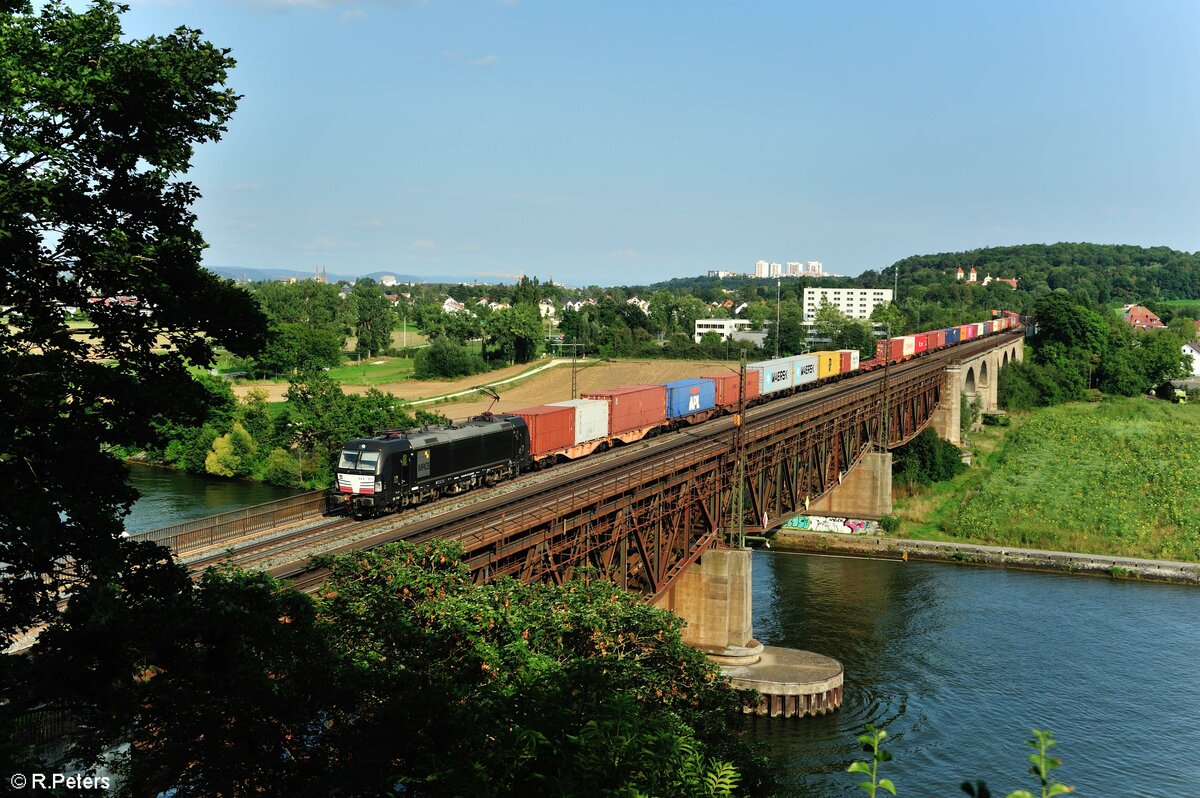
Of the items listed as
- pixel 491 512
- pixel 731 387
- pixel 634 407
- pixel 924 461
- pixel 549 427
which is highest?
pixel 731 387

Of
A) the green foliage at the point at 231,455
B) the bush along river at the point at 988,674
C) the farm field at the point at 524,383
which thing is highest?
the farm field at the point at 524,383

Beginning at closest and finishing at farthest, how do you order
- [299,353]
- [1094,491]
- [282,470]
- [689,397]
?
[689,397], [1094,491], [282,470], [299,353]

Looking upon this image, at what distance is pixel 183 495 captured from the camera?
81750 mm

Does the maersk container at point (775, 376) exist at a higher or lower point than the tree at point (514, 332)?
lower

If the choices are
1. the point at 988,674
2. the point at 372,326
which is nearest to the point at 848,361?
the point at 988,674

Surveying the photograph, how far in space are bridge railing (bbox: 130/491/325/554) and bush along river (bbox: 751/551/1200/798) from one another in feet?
66.1

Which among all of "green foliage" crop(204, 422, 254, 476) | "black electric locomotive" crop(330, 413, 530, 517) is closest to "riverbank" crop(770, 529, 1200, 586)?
"black electric locomotive" crop(330, 413, 530, 517)

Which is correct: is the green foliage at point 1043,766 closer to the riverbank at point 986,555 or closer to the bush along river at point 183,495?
the bush along river at point 183,495

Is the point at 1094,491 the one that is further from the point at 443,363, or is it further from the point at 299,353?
the point at 299,353

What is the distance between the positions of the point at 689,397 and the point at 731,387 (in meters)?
8.10

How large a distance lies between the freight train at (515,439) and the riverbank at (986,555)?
11827 millimetres

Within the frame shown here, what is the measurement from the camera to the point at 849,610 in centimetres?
6066

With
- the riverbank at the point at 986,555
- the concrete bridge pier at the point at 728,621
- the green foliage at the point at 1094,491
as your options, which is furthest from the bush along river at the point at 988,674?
the green foliage at the point at 1094,491

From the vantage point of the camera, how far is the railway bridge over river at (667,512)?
3381cm
